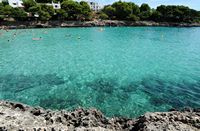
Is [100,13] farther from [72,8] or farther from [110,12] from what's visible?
[72,8]

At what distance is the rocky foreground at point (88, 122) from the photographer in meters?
5.98

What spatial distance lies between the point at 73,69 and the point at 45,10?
2295 inches

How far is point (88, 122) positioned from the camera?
261 inches

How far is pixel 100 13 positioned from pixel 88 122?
86.9 m

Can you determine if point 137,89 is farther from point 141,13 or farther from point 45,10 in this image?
point 141,13

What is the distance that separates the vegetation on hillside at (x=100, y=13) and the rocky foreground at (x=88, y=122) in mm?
65625

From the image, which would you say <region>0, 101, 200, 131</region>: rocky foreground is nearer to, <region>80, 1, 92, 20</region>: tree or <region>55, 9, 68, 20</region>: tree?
<region>55, 9, 68, 20</region>: tree

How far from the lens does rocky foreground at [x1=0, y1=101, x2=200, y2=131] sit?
598 centimetres

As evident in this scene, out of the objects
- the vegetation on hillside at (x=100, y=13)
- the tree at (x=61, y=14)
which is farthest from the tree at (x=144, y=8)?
the tree at (x=61, y=14)

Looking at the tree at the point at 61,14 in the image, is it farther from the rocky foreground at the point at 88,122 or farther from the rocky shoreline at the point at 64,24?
the rocky foreground at the point at 88,122

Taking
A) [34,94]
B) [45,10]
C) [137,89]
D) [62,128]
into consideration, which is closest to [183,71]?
[137,89]

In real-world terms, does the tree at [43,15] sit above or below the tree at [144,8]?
below

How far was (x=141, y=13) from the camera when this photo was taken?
289 feet

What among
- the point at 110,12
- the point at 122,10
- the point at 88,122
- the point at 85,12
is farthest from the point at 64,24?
the point at 88,122
